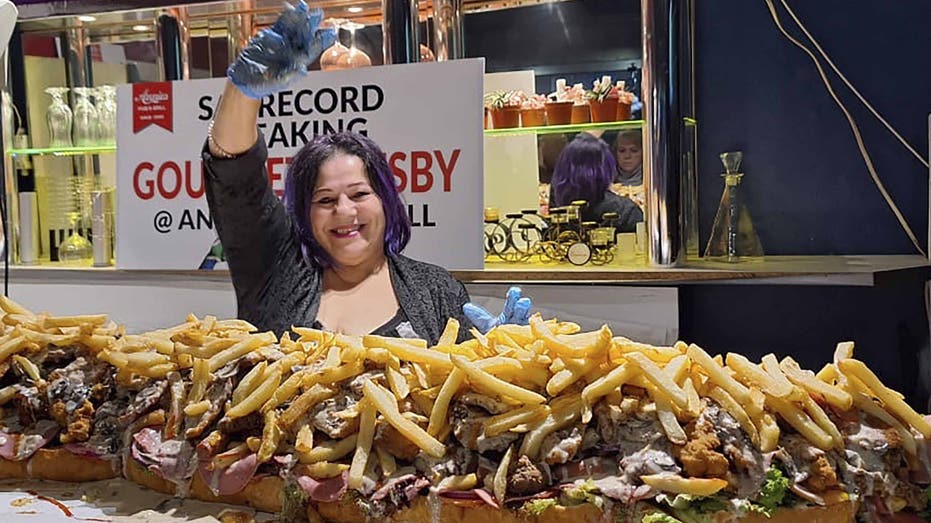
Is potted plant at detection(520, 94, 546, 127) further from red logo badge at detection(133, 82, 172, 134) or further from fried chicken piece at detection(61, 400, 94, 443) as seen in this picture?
fried chicken piece at detection(61, 400, 94, 443)

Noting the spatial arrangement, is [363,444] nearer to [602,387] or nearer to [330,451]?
[330,451]

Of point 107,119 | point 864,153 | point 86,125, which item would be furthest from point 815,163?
point 86,125

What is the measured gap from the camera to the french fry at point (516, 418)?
3.77ft

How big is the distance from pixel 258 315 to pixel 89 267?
1798mm

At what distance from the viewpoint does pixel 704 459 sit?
3.53 ft

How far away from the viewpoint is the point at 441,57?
3787mm

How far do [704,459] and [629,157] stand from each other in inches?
99.7

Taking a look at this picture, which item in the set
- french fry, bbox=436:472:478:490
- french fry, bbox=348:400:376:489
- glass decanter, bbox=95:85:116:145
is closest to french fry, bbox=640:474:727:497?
french fry, bbox=436:472:478:490

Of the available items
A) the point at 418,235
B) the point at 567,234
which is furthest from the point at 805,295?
the point at 418,235

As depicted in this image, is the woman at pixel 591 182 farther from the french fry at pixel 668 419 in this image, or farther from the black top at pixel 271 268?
the french fry at pixel 668 419

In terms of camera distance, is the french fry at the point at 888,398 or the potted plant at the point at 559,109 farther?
the potted plant at the point at 559,109

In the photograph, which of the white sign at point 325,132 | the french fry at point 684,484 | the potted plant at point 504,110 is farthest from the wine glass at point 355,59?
the french fry at point 684,484

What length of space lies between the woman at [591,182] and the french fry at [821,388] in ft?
7.67

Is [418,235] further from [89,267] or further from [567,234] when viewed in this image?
[89,267]
